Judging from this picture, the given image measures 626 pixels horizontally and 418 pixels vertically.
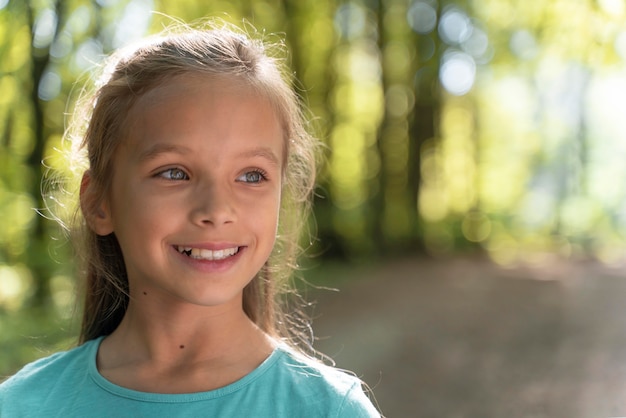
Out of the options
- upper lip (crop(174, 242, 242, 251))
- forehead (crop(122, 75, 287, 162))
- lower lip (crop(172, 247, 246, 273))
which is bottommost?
lower lip (crop(172, 247, 246, 273))

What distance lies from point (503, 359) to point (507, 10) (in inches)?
257

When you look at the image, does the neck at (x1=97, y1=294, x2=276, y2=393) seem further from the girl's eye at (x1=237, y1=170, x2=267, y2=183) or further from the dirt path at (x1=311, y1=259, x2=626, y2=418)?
the dirt path at (x1=311, y1=259, x2=626, y2=418)

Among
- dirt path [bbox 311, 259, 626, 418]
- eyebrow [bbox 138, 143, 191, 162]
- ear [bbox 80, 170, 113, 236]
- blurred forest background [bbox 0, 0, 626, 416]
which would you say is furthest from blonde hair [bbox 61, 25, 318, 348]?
blurred forest background [bbox 0, 0, 626, 416]

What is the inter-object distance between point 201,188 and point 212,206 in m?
0.04

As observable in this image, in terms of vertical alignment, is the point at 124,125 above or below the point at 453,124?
above

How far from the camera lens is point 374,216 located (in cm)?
1054

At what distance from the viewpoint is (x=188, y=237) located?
1594 mm

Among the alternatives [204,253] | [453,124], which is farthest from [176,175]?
[453,124]

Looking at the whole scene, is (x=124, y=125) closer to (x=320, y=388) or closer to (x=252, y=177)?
(x=252, y=177)

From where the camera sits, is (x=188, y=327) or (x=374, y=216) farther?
(x=374, y=216)

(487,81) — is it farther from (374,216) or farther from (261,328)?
(261,328)

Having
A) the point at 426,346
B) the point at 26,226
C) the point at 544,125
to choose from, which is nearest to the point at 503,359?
the point at 426,346

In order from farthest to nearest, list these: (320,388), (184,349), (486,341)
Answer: (486,341), (184,349), (320,388)

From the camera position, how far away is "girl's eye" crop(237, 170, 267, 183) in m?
1.65
